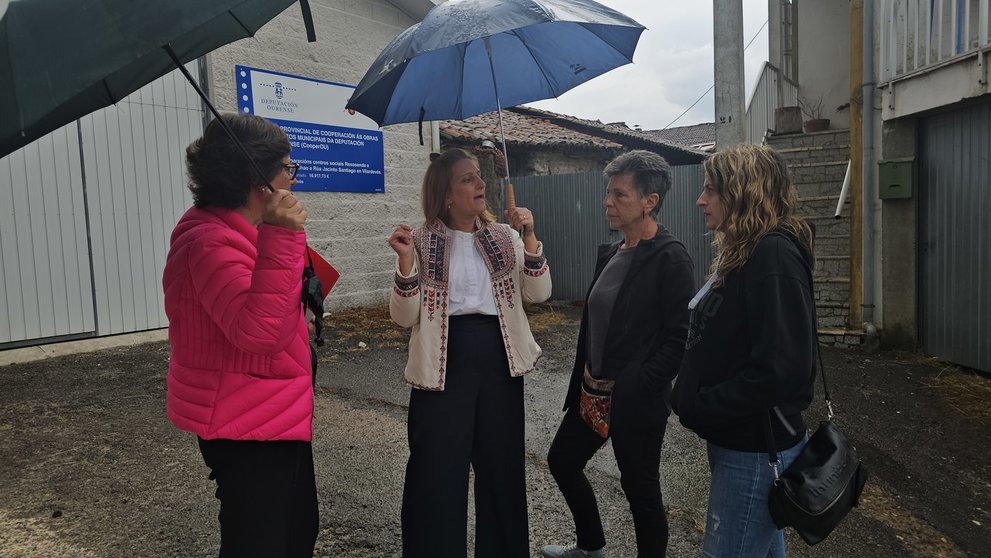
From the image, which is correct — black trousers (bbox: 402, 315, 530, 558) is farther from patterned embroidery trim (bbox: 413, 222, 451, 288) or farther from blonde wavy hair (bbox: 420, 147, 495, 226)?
blonde wavy hair (bbox: 420, 147, 495, 226)

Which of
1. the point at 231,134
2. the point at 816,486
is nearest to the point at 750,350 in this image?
the point at 816,486

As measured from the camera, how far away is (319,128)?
866cm

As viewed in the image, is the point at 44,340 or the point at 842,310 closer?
the point at 44,340

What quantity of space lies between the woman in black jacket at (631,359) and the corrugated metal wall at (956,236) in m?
5.36

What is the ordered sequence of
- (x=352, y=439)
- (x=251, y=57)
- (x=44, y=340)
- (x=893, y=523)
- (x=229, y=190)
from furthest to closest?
(x=251, y=57) < (x=44, y=340) < (x=352, y=439) < (x=893, y=523) < (x=229, y=190)

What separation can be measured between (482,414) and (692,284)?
3.34 feet

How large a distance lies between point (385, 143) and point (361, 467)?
6418 millimetres

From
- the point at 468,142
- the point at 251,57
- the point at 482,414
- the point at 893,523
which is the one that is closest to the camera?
the point at 482,414

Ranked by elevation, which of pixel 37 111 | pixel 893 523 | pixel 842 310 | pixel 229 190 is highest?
pixel 37 111

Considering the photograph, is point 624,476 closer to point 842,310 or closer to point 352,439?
point 352,439

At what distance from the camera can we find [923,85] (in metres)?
6.73

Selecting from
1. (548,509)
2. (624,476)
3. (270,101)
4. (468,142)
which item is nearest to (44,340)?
(270,101)

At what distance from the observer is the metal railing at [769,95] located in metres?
11.3

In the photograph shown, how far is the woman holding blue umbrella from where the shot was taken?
99.0 inches
